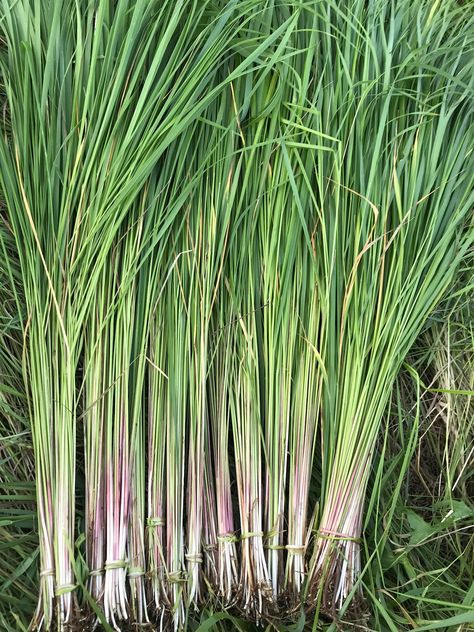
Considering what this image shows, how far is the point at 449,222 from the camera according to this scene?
975 mm

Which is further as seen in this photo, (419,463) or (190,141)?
(419,463)

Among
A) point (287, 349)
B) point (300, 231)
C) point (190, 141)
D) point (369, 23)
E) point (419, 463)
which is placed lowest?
point (419, 463)

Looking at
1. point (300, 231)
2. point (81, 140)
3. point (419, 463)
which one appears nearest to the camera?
point (81, 140)

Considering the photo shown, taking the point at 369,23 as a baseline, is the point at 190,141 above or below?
below

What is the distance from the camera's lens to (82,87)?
0.86 meters

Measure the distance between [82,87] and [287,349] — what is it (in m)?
0.55

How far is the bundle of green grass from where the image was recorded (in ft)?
2.83

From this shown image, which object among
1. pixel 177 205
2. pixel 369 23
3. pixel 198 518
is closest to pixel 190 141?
pixel 177 205

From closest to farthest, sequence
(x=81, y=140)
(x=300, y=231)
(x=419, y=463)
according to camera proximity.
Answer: (x=81, y=140)
(x=300, y=231)
(x=419, y=463)

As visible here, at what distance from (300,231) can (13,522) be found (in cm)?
69

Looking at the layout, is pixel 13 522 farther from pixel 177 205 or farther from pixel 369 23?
pixel 369 23

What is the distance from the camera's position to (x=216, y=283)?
3.04ft

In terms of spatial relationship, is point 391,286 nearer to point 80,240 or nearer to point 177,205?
point 177,205

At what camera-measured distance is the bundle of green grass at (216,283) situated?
0.86 m
